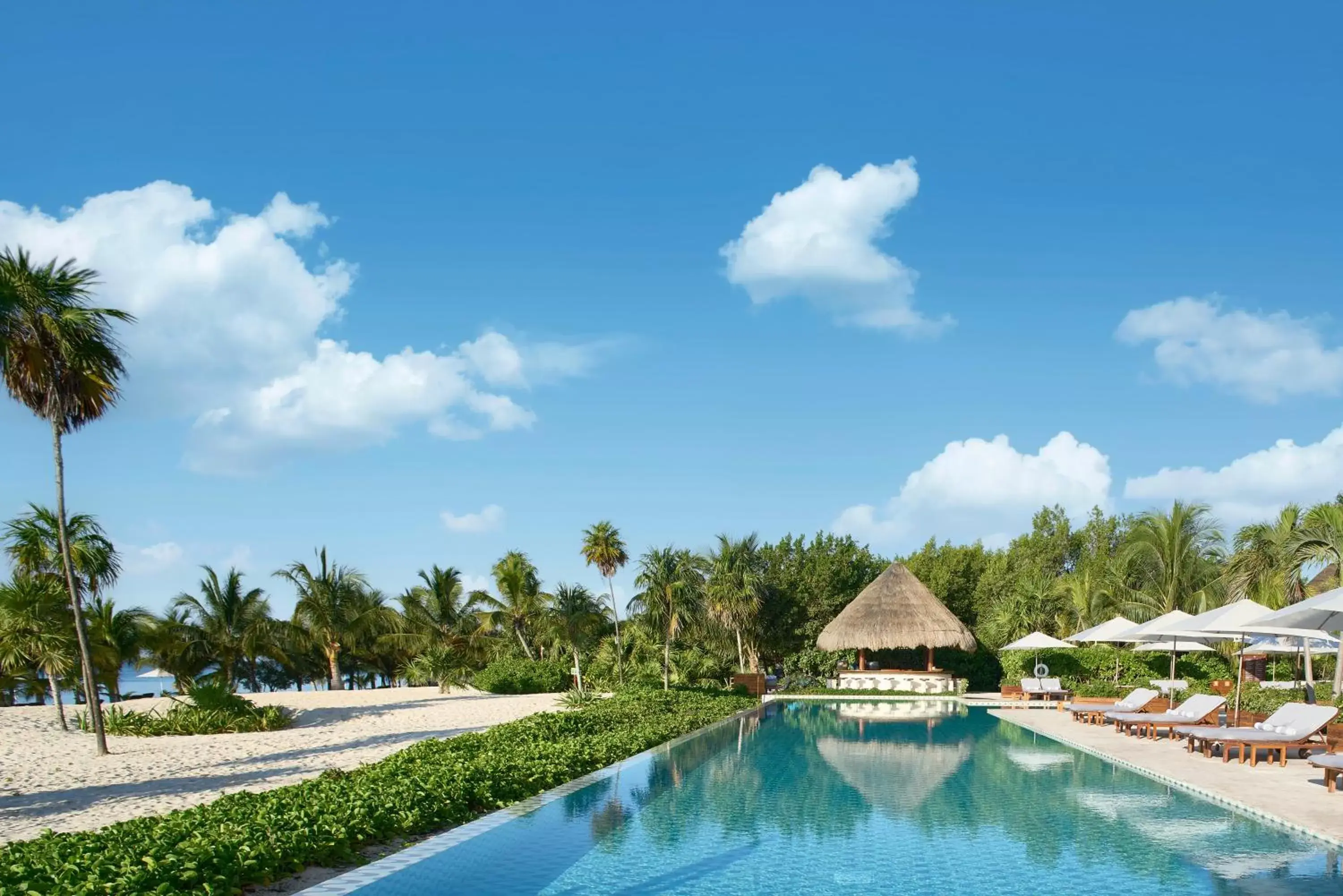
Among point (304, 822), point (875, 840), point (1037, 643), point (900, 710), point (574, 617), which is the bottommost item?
point (900, 710)

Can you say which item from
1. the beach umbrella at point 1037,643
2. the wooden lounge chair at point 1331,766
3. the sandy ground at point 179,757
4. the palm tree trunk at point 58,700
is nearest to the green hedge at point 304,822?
the sandy ground at point 179,757

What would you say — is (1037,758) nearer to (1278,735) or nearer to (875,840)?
(1278,735)

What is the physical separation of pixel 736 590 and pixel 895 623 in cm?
451

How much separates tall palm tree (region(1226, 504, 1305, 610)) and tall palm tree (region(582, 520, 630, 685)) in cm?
1487

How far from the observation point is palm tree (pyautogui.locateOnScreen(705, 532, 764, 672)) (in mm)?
28281

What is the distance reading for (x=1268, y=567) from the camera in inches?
877

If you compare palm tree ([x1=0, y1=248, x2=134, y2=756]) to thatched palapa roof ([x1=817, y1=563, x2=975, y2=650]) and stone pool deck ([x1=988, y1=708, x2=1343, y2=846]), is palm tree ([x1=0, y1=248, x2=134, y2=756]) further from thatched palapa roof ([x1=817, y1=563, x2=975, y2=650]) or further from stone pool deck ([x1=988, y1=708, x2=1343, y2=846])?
thatched palapa roof ([x1=817, y1=563, x2=975, y2=650])

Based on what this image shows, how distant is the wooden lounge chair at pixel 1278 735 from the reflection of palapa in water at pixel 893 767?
298 cm

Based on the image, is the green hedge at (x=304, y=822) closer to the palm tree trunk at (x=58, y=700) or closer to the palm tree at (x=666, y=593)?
the palm tree trunk at (x=58, y=700)

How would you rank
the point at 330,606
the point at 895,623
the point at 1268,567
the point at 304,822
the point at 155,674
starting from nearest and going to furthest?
the point at 304,822 < the point at 1268,567 < the point at 895,623 < the point at 155,674 < the point at 330,606

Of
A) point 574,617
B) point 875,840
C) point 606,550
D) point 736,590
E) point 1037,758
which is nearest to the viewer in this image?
point 875,840

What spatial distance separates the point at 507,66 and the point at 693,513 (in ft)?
64.2

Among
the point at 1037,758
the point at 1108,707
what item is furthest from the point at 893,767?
the point at 1108,707

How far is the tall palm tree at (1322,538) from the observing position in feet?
59.6
